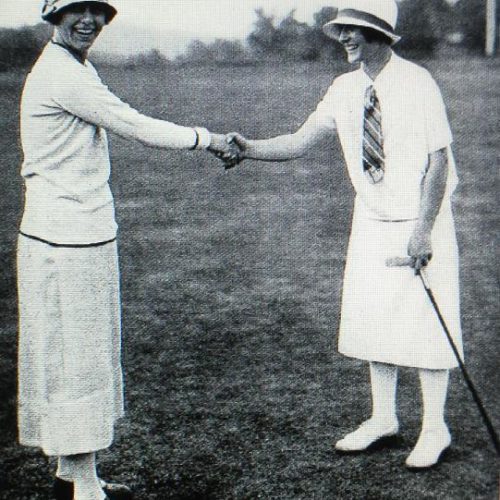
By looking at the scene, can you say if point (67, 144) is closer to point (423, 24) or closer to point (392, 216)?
point (392, 216)

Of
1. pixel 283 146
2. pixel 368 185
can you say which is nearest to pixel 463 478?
pixel 368 185

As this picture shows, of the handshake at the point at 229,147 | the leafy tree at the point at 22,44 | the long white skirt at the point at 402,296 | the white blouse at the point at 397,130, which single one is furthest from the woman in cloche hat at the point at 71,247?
the long white skirt at the point at 402,296

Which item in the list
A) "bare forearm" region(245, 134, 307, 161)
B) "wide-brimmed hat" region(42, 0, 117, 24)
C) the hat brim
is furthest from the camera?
"bare forearm" region(245, 134, 307, 161)

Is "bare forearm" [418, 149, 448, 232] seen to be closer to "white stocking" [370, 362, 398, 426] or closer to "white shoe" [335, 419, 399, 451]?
"white stocking" [370, 362, 398, 426]

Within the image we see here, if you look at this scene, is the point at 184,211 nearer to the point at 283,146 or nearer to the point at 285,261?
the point at 285,261

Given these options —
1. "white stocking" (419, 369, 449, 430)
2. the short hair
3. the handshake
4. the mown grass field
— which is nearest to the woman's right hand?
the handshake

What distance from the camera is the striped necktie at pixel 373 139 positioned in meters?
3.26

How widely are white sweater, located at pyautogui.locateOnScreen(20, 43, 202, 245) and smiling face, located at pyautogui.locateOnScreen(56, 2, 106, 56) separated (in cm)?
4

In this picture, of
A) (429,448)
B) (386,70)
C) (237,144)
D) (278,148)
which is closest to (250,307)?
(278,148)

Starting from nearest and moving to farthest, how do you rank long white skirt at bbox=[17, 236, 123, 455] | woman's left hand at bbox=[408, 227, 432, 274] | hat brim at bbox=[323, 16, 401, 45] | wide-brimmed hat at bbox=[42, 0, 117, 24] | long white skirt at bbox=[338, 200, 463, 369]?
wide-brimmed hat at bbox=[42, 0, 117, 24] → long white skirt at bbox=[17, 236, 123, 455] → hat brim at bbox=[323, 16, 401, 45] → woman's left hand at bbox=[408, 227, 432, 274] → long white skirt at bbox=[338, 200, 463, 369]

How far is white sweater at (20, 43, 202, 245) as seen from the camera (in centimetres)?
284

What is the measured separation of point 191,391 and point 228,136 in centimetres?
114

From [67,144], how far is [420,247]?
1.30m

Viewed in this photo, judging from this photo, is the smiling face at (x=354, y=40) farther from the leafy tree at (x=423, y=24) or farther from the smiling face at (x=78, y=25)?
the smiling face at (x=78, y=25)
